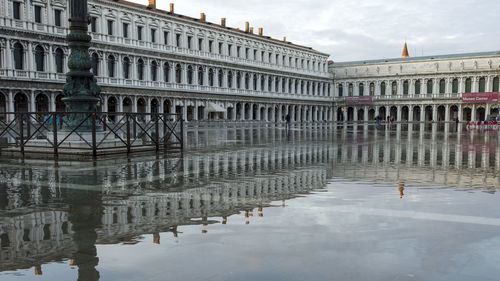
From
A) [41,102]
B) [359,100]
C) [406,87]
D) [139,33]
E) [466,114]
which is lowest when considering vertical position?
[466,114]

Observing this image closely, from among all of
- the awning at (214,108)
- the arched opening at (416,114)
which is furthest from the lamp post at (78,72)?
the arched opening at (416,114)

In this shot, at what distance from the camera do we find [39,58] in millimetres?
35938

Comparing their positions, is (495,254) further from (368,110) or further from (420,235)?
(368,110)

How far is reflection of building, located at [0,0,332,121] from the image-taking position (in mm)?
34750

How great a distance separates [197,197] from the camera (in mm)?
5676

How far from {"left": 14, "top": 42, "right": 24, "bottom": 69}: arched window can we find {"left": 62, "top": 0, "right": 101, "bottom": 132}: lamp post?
2618 centimetres

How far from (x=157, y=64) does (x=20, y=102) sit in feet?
49.3

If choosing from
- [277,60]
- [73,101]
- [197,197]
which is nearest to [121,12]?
[277,60]

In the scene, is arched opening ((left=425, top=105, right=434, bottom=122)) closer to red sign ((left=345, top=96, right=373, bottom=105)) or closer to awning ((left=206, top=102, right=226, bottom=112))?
red sign ((left=345, top=96, right=373, bottom=105))

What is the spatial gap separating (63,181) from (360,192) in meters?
4.84

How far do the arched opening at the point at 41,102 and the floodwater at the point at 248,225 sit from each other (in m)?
31.4

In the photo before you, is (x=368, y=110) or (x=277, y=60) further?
(x=368, y=110)

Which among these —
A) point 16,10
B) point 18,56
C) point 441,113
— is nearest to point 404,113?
point 441,113

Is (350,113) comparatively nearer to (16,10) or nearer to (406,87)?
(406,87)
